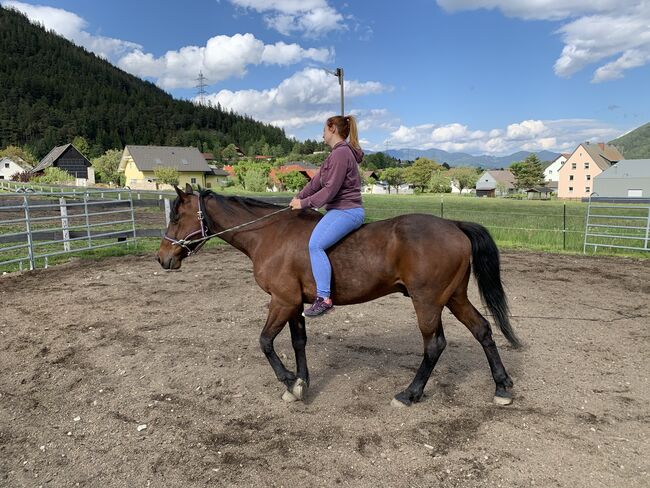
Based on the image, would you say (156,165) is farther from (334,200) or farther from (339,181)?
(339,181)

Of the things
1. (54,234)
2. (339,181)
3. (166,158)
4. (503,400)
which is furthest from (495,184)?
(339,181)

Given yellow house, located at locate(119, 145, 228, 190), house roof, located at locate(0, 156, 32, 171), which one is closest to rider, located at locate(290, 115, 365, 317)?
yellow house, located at locate(119, 145, 228, 190)

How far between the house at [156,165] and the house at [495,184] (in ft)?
212

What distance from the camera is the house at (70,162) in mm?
84125

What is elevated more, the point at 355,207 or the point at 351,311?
the point at 355,207

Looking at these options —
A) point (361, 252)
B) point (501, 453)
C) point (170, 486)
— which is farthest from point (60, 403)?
point (501, 453)

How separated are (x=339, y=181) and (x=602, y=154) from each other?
90.6m

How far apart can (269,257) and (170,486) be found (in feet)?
5.94

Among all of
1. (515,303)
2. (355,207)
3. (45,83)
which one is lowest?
(515,303)

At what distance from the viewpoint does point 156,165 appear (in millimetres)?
78438

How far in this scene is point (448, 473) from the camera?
2744 millimetres

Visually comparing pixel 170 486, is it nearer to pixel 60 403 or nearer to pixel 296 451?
pixel 296 451

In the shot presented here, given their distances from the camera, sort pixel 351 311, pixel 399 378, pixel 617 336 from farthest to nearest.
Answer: pixel 351 311 → pixel 617 336 → pixel 399 378

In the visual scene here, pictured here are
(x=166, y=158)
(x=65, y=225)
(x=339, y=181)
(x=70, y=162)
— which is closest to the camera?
(x=339, y=181)
